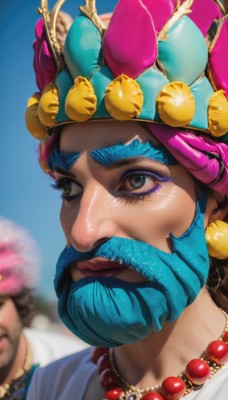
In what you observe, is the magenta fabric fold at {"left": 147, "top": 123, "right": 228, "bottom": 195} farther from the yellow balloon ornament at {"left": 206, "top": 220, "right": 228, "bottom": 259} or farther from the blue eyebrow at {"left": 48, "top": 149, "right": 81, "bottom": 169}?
the blue eyebrow at {"left": 48, "top": 149, "right": 81, "bottom": 169}

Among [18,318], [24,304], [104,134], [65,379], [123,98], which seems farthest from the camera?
[24,304]

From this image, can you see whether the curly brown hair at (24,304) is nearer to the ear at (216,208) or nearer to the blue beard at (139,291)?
the blue beard at (139,291)

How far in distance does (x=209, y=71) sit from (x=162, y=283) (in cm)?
73

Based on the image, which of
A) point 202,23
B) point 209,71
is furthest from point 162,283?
point 202,23

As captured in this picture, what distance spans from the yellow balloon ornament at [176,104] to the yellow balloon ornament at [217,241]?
0.39 m

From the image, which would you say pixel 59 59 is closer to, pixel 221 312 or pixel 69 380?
pixel 221 312

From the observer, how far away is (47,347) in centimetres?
420

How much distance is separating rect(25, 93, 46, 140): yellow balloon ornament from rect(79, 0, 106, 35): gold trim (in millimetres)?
417

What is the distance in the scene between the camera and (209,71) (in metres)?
2.36

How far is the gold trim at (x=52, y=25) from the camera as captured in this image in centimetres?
247

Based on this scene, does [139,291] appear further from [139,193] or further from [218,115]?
[218,115]

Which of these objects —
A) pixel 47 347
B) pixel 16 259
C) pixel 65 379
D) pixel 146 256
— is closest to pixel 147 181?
pixel 146 256

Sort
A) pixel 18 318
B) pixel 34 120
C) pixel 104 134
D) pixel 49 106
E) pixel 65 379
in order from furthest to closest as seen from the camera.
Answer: pixel 18 318, pixel 65 379, pixel 34 120, pixel 49 106, pixel 104 134

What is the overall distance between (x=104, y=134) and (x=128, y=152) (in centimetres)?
11
